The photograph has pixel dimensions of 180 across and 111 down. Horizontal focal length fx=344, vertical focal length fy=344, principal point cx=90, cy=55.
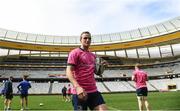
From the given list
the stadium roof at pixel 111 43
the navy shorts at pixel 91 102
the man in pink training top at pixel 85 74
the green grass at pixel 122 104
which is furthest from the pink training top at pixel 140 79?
the stadium roof at pixel 111 43

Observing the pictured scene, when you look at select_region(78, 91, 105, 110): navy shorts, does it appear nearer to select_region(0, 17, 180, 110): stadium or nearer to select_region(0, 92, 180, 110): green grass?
select_region(0, 92, 180, 110): green grass

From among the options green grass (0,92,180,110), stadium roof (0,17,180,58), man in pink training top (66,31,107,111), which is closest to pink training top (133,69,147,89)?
green grass (0,92,180,110)

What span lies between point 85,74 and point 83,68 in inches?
4.7

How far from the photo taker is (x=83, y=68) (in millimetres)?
6102

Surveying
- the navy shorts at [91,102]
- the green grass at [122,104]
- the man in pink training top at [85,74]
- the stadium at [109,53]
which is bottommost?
the green grass at [122,104]

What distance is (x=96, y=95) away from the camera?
5.97 m

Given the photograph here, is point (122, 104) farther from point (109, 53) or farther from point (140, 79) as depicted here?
point (109, 53)

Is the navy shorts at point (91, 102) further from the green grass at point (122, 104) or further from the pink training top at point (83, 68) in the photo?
the green grass at point (122, 104)

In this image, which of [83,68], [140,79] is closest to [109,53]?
[140,79]

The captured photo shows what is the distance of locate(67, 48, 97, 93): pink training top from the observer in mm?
5984

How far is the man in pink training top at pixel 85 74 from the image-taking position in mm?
5852

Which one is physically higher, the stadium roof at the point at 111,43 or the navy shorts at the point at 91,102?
the stadium roof at the point at 111,43

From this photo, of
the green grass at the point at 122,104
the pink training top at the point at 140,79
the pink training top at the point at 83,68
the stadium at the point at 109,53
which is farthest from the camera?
the stadium at the point at 109,53

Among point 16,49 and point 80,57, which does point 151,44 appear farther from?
point 80,57
